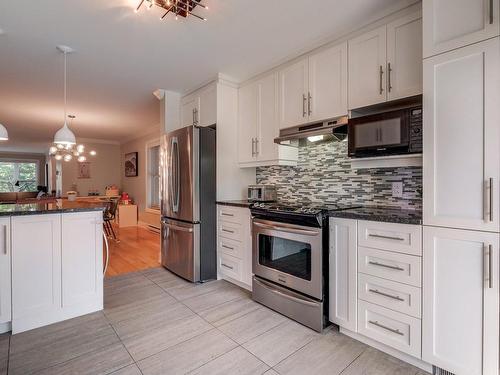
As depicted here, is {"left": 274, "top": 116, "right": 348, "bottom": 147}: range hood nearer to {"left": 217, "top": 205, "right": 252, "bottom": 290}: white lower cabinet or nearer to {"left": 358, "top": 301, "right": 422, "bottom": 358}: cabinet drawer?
{"left": 217, "top": 205, "right": 252, "bottom": 290}: white lower cabinet

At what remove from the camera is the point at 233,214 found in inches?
119

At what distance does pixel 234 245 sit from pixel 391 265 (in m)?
1.69

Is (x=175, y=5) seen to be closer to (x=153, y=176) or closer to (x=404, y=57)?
(x=404, y=57)

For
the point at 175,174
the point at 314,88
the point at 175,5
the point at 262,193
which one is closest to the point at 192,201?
the point at 175,174

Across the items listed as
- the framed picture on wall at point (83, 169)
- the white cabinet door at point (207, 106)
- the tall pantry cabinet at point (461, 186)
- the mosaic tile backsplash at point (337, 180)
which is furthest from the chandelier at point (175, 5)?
the framed picture on wall at point (83, 169)

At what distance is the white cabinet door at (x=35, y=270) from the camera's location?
2072mm

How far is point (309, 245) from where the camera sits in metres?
2.12

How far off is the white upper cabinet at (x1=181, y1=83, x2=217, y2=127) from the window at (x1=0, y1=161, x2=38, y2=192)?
33.3 feet

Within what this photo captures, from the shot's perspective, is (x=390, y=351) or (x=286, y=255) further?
(x=286, y=255)

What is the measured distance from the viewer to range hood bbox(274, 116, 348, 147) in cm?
223

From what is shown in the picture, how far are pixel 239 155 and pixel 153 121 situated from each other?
323 cm

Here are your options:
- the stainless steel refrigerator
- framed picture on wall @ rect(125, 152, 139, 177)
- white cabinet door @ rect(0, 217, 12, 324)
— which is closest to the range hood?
the stainless steel refrigerator

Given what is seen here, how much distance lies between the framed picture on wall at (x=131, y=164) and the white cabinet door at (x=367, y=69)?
6.51 meters

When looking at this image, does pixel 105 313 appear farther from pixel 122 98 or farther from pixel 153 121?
pixel 153 121
